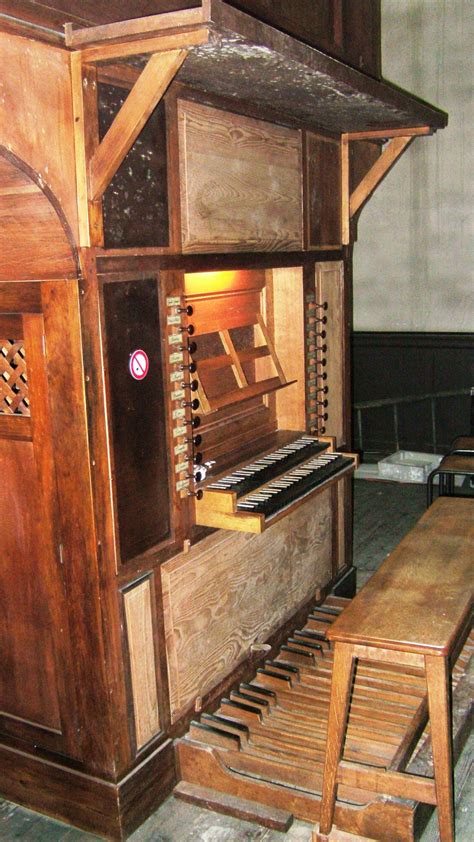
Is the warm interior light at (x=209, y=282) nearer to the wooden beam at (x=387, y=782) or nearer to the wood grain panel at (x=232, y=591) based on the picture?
the wood grain panel at (x=232, y=591)

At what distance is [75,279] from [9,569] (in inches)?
46.7

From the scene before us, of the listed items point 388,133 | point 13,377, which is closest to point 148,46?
point 13,377

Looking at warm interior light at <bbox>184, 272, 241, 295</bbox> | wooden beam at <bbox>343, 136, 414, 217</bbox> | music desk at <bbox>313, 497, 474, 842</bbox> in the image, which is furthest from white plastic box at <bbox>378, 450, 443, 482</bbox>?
music desk at <bbox>313, 497, 474, 842</bbox>

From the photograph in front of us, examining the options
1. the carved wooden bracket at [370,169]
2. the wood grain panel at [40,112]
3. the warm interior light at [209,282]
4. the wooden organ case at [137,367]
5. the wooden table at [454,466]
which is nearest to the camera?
the wood grain panel at [40,112]

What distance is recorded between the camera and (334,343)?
4984mm

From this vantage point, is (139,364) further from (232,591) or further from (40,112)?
(232,591)

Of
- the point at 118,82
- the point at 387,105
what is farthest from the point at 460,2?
the point at 118,82

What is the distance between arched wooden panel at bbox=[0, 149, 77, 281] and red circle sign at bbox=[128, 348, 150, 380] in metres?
0.41

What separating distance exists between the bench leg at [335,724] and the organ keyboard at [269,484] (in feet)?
2.15

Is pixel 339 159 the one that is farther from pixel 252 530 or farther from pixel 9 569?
pixel 9 569

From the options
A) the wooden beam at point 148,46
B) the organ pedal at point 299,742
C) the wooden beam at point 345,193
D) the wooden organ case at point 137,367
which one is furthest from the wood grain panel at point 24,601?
the wooden beam at point 345,193

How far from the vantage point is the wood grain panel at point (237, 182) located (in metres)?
3.36

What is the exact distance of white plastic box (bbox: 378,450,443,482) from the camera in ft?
26.4

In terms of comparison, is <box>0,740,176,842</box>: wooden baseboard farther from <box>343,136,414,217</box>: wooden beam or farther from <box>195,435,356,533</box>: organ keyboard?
<box>343,136,414,217</box>: wooden beam
